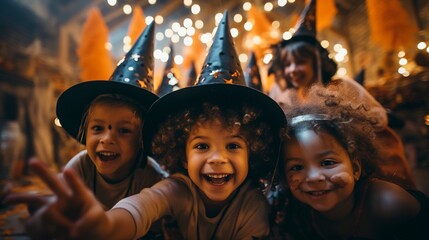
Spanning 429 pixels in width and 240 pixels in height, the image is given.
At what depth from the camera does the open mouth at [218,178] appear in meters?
1.11

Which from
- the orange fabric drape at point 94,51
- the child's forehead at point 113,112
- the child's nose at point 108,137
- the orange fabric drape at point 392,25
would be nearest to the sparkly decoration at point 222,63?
the child's forehead at point 113,112

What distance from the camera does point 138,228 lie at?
2.97 feet

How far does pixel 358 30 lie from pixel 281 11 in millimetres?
2037

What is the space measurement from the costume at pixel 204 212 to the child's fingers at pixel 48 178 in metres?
0.44

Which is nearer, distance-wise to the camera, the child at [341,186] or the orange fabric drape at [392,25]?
the child at [341,186]

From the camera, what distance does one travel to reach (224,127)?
1.13 m

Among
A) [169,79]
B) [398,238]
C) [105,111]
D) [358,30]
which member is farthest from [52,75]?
[358,30]

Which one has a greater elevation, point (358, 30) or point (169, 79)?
point (358, 30)

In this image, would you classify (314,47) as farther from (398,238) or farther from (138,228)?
(138,228)

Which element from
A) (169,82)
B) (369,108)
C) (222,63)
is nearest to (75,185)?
(222,63)

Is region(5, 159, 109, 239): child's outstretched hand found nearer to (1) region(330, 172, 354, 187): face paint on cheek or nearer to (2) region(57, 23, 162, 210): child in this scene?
(2) region(57, 23, 162, 210): child

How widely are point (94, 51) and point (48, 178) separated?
15.6ft

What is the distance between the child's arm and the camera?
64 cm

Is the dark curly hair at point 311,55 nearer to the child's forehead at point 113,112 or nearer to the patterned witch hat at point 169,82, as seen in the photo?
the patterned witch hat at point 169,82
